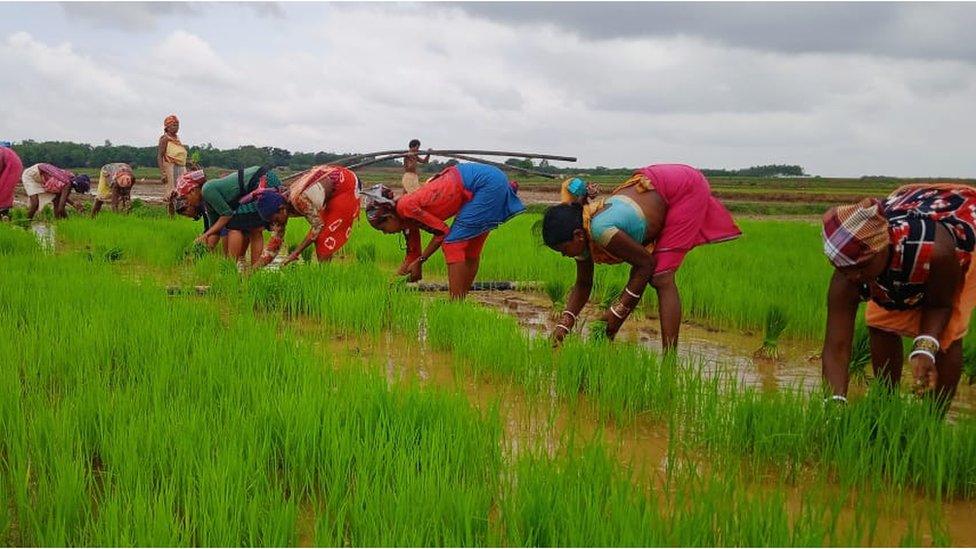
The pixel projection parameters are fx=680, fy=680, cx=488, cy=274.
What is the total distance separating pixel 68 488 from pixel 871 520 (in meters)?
2.10

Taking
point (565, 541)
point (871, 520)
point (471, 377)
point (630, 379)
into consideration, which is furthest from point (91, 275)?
point (871, 520)

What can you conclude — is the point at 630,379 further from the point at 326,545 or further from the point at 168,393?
the point at 168,393

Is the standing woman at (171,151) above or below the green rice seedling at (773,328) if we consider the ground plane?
above

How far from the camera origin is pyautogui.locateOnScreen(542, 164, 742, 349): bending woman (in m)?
3.32

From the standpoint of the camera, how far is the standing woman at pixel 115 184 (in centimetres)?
1171

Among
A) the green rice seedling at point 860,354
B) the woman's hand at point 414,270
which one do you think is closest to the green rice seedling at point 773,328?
the green rice seedling at point 860,354

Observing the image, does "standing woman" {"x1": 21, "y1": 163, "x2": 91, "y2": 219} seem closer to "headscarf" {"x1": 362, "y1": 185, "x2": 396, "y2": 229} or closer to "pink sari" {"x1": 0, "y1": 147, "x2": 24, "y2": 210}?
"pink sari" {"x1": 0, "y1": 147, "x2": 24, "y2": 210}

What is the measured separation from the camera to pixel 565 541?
159 centimetres

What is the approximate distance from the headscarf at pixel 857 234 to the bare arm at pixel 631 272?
1.14 m

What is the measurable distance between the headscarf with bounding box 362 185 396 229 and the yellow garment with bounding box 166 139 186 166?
6.50m

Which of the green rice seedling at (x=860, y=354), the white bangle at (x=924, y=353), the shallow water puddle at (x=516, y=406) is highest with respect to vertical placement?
the white bangle at (x=924, y=353)

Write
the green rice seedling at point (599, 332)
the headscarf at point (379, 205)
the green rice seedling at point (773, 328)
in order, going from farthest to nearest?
the headscarf at point (379, 205)
the green rice seedling at point (773, 328)
the green rice seedling at point (599, 332)

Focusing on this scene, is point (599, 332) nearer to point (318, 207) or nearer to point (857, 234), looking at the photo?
point (857, 234)

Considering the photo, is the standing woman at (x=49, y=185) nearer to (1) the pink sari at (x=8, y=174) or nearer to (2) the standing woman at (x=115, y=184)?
(2) the standing woman at (x=115, y=184)
